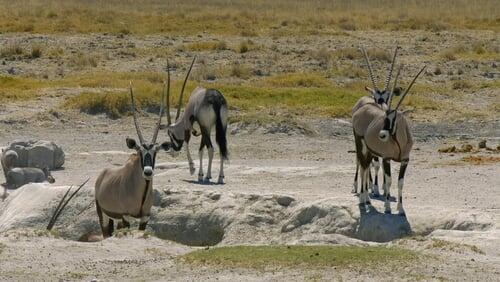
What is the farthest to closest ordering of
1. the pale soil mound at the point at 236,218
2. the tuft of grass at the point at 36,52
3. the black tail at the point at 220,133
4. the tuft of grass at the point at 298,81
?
→ the tuft of grass at the point at 36,52 → the tuft of grass at the point at 298,81 → the black tail at the point at 220,133 → the pale soil mound at the point at 236,218

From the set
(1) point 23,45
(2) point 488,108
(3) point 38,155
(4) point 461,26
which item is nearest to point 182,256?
(3) point 38,155

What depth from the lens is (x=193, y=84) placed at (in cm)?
3172

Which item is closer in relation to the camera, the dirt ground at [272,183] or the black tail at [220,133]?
the dirt ground at [272,183]

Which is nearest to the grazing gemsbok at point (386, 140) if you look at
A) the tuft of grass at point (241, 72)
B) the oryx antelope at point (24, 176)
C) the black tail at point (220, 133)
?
the black tail at point (220, 133)

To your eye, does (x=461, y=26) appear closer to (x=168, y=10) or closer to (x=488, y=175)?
(x=168, y=10)

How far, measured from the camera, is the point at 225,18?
60031 mm

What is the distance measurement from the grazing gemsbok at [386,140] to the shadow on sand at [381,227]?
143 mm

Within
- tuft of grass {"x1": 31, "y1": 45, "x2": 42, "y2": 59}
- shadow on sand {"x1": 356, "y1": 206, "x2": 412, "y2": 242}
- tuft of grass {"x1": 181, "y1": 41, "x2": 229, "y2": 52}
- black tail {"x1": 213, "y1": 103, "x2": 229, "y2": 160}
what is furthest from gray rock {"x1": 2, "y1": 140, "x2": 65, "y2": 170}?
tuft of grass {"x1": 181, "y1": 41, "x2": 229, "y2": 52}

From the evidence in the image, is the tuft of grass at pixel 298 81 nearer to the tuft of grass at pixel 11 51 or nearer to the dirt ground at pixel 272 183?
the dirt ground at pixel 272 183

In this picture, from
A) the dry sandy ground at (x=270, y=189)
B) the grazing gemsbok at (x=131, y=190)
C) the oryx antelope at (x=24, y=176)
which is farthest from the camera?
the oryx antelope at (x=24, y=176)

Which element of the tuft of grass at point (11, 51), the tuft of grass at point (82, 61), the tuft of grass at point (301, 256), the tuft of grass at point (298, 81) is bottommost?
the tuft of grass at point (11, 51)

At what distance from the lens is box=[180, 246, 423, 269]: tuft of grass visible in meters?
11.5

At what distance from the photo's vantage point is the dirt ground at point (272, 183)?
11.5 m

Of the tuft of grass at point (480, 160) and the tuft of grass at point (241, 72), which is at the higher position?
the tuft of grass at point (480, 160)
